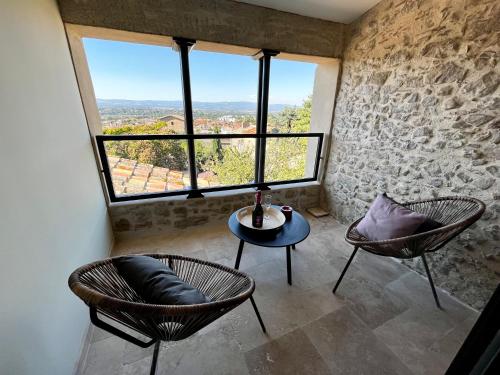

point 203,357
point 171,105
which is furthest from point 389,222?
point 171,105

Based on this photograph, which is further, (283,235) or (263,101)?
(263,101)

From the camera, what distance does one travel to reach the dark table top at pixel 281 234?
62.2 inches

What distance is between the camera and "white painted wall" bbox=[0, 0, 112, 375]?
85 cm

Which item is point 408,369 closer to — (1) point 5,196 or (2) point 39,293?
(2) point 39,293

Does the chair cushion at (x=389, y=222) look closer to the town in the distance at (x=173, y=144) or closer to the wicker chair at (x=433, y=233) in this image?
the wicker chair at (x=433, y=233)

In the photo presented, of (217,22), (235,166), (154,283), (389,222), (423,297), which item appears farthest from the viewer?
(235,166)

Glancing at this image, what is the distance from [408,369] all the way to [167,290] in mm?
1436

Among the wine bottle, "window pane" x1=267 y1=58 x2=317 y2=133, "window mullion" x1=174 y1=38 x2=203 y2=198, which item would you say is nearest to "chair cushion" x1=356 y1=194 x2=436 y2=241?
the wine bottle

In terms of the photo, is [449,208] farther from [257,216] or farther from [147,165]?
[147,165]

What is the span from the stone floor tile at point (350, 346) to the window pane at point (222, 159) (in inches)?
70.1

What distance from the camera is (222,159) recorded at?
2.87 metres

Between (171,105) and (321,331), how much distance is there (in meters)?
2.37

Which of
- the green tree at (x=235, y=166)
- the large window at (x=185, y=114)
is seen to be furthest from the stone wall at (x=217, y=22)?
the green tree at (x=235, y=166)

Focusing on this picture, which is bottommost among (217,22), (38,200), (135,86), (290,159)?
(290,159)
